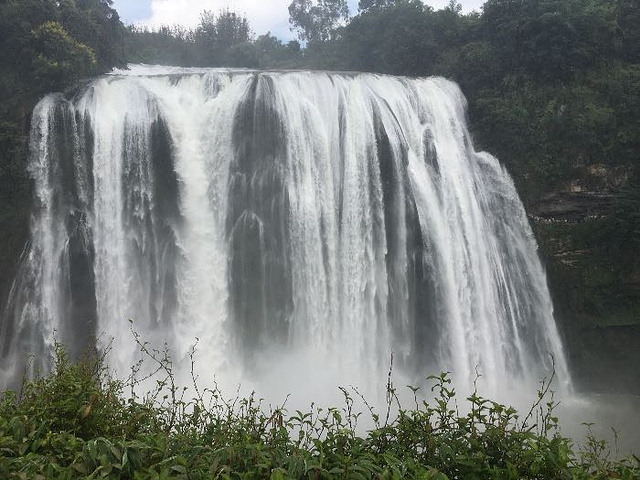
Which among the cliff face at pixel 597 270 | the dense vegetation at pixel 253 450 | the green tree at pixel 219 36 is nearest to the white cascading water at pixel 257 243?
the cliff face at pixel 597 270

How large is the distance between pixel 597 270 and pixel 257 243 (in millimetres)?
10881

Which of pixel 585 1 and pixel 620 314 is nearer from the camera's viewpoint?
pixel 620 314

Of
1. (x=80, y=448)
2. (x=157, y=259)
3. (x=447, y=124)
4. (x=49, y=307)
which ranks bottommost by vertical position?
(x=80, y=448)

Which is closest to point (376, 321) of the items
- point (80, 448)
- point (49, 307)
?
point (49, 307)

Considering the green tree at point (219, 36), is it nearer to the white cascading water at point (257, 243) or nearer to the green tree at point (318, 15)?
the green tree at point (318, 15)

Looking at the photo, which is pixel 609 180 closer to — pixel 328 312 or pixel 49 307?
pixel 328 312

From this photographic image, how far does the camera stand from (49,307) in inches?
534


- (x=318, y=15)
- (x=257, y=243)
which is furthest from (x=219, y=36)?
(x=257, y=243)

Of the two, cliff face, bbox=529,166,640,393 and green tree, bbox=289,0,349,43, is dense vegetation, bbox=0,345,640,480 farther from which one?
green tree, bbox=289,0,349,43

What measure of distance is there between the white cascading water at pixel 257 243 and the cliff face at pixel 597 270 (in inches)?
60.8

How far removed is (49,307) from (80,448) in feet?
35.0

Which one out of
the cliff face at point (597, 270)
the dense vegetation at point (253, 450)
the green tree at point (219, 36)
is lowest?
the dense vegetation at point (253, 450)

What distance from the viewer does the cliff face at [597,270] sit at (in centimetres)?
1623

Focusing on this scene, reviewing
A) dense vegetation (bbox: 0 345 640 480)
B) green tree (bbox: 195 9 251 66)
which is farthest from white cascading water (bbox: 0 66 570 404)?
green tree (bbox: 195 9 251 66)
